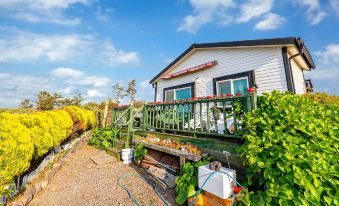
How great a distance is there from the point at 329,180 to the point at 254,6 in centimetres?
580

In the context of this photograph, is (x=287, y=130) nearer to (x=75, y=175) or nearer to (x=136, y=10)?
(x=75, y=175)

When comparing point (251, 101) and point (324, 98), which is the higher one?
point (324, 98)

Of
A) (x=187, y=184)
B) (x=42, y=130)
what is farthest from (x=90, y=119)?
(x=187, y=184)

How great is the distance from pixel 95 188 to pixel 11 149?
1680 millimetres

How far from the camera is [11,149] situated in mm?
2607

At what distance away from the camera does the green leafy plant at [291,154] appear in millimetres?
1762

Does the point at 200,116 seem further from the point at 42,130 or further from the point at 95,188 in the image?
the point at 42,130

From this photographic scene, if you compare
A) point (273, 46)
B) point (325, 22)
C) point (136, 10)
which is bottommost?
point (273, 46)

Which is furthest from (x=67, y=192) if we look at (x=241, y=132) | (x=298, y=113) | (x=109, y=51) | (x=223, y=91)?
(x=109, y=51)

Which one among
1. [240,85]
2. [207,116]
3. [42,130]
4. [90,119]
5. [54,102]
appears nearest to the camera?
[207,116]

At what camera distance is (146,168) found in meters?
4.38

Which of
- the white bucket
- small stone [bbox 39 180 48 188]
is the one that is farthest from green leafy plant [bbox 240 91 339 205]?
small stone [bbox 39 180 48 188]

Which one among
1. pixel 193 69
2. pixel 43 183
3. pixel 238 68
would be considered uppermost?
pixel 193 69

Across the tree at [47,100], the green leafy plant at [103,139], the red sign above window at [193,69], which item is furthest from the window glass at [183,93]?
the tree at [47,100]
